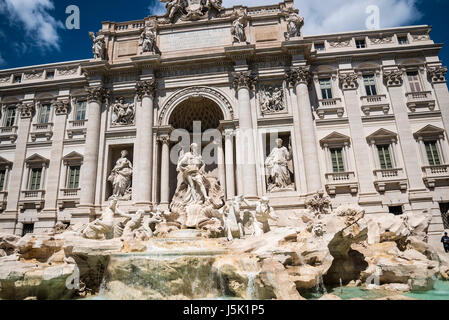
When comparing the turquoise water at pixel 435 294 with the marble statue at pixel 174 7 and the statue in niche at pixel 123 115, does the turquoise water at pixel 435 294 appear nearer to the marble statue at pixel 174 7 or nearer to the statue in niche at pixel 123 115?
the statue in niche at pixel 123 115

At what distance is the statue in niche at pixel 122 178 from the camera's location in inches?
765

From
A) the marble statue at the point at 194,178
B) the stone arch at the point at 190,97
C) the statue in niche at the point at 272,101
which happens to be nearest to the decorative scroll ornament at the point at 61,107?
the stone arch at the point at 190,97

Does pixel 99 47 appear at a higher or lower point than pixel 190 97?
higher

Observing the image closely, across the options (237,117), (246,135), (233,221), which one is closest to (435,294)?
(233,221)

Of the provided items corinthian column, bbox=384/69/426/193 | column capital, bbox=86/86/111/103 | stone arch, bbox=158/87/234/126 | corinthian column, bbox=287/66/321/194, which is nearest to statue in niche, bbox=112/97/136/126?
column capital, bbox=86/86/111/103

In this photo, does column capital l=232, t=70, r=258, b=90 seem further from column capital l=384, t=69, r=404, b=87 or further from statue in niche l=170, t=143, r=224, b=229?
column capital l=384, t=69, r=404, b=87

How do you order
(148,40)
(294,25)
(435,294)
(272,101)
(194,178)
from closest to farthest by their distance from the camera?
(435,294) → (194,178) → (272,101) → (294,25) → (148,40)

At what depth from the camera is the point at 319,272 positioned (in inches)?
386

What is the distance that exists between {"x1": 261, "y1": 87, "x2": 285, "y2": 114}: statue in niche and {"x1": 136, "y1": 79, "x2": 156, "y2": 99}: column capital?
7850 mm

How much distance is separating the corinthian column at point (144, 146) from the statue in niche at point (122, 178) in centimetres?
78

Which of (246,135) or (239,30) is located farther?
(239,30)

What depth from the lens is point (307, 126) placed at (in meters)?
18.6

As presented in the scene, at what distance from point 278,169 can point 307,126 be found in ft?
11.1

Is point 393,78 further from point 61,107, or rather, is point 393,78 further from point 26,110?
point 26,110
